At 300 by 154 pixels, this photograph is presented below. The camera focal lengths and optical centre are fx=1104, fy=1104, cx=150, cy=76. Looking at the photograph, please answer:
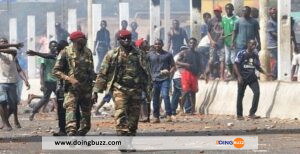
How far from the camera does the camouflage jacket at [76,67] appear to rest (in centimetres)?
1566

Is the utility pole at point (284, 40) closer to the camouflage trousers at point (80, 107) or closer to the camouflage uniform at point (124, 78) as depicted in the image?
the camouflage trousers at point (80, 107)

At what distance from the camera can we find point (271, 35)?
80.4 feet

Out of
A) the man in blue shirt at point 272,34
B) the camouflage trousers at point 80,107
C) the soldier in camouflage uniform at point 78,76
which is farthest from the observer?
the man in blue shirt at point 272,34

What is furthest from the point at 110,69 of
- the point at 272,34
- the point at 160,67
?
the point at 272,34

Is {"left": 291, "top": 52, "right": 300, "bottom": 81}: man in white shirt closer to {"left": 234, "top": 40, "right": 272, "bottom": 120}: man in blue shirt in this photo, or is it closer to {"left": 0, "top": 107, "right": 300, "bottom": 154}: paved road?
{"left": 0, "top": 107, "right": 300, "bottom": 154}: paved road

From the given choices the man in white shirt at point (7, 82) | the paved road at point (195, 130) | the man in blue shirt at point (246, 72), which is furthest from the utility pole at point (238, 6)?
the man in white shirt at point (7, 82)

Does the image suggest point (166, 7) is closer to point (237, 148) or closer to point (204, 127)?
point (204, 127)

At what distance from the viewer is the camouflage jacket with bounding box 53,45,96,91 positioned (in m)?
15.7

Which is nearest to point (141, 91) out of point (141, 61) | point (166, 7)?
point (141, 61)

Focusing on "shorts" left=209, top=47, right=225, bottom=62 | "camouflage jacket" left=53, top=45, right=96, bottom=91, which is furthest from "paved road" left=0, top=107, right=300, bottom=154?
"shorts" left=209, top=47, right=225, bottom=62

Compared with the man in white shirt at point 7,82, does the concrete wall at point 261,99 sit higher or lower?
lower

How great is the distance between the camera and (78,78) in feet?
51.4

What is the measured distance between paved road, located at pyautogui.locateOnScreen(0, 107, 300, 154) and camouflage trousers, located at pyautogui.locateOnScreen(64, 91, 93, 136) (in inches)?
21.8

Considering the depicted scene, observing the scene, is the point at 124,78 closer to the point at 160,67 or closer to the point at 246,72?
the point at 160,67
